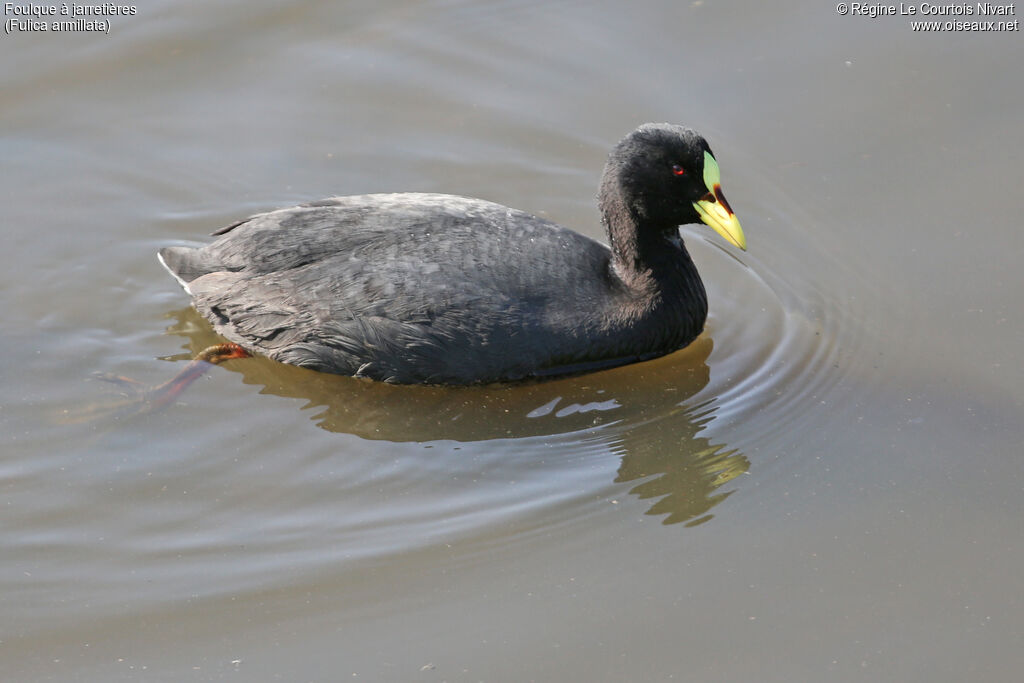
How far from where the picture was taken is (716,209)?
549cm

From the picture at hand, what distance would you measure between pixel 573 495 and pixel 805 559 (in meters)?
0.90

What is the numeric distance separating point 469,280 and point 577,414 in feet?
2.39

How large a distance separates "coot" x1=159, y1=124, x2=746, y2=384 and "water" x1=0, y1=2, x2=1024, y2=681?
8.2 inches

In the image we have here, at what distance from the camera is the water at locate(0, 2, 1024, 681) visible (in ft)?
13.8

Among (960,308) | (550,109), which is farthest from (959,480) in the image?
(550,109)

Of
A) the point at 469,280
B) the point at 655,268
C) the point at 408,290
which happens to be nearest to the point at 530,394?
the point at 469,280

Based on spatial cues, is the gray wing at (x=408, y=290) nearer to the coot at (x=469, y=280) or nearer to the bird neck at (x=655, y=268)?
the coot at (x=469, y=280)

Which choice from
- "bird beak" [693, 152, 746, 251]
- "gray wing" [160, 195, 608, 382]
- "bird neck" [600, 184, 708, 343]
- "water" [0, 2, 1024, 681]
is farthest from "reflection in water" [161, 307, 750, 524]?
Answer: "bird beak" [693, 152, 746, 251]

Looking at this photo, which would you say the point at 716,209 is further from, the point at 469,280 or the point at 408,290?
the point at 408,290

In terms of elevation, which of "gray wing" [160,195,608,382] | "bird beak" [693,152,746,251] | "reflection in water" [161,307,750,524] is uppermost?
"bird beak" [693,152,746,251]

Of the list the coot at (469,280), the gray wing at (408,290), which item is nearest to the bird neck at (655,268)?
the coot at (469,280)

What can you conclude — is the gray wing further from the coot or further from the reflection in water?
the reflection in water

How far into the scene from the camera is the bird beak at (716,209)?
17.9 ft

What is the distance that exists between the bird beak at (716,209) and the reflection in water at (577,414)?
0.61 metres
